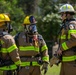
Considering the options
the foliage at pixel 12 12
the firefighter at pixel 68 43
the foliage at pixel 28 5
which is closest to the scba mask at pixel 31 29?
the firefighter at pixel 68 43

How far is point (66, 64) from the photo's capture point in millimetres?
8578

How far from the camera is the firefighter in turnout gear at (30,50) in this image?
9.40 m

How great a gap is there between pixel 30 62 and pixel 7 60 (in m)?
0.97

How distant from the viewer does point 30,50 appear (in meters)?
9.39

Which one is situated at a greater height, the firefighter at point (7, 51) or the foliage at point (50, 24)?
the firefighter at point (7, 51)

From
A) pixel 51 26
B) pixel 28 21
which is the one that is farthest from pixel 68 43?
pixel 51 26

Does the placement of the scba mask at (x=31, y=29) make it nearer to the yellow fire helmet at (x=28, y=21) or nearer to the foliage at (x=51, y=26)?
the yellow fire helmet at (x=28, y=21)

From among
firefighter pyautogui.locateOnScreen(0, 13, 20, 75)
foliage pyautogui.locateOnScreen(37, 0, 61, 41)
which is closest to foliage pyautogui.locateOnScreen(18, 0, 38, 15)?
foliage pyautogui.locateOnScreen(37, 0, 61, 41)

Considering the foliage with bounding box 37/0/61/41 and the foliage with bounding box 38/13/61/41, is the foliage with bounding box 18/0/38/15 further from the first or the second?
the foliage with bounding box 38/13/61/41

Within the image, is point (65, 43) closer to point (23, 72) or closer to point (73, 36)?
point (73, 36)

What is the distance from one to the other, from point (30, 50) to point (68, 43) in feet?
4.43

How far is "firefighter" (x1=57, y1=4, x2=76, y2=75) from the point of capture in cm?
836

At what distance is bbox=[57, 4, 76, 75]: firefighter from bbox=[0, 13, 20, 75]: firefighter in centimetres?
94

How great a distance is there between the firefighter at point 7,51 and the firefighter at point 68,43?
37.0 inches
